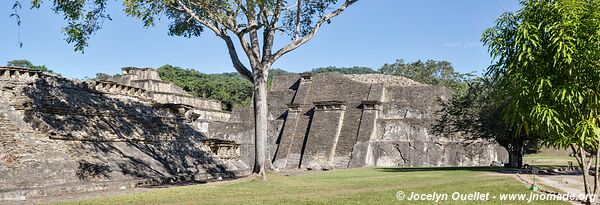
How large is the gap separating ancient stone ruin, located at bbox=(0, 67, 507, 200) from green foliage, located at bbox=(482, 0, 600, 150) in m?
9.61

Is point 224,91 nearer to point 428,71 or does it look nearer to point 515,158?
point 428,71

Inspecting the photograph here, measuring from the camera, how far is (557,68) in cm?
749

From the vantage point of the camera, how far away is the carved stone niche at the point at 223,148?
20.6 metres

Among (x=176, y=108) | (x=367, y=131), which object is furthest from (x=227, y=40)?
(x=367, y=131)

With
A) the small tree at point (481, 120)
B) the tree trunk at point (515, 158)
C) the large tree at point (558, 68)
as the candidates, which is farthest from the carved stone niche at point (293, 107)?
the large tree at point (558, 68)

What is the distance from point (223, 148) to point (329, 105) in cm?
1072

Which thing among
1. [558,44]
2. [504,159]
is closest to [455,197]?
[558,44]

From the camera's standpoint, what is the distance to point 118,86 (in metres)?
23.2

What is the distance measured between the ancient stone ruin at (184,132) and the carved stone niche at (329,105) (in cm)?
5

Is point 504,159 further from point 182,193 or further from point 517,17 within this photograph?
point 517,17

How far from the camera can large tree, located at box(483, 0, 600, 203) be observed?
7.18 m

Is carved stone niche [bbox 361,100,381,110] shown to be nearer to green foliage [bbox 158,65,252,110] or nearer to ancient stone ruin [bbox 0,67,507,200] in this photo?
ancient stone ruin [bbox 0,67,507,200]

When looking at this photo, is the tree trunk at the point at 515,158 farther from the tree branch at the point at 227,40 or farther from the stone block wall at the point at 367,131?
the tree branch at the point at 227,40

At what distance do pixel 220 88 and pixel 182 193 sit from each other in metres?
43.6
